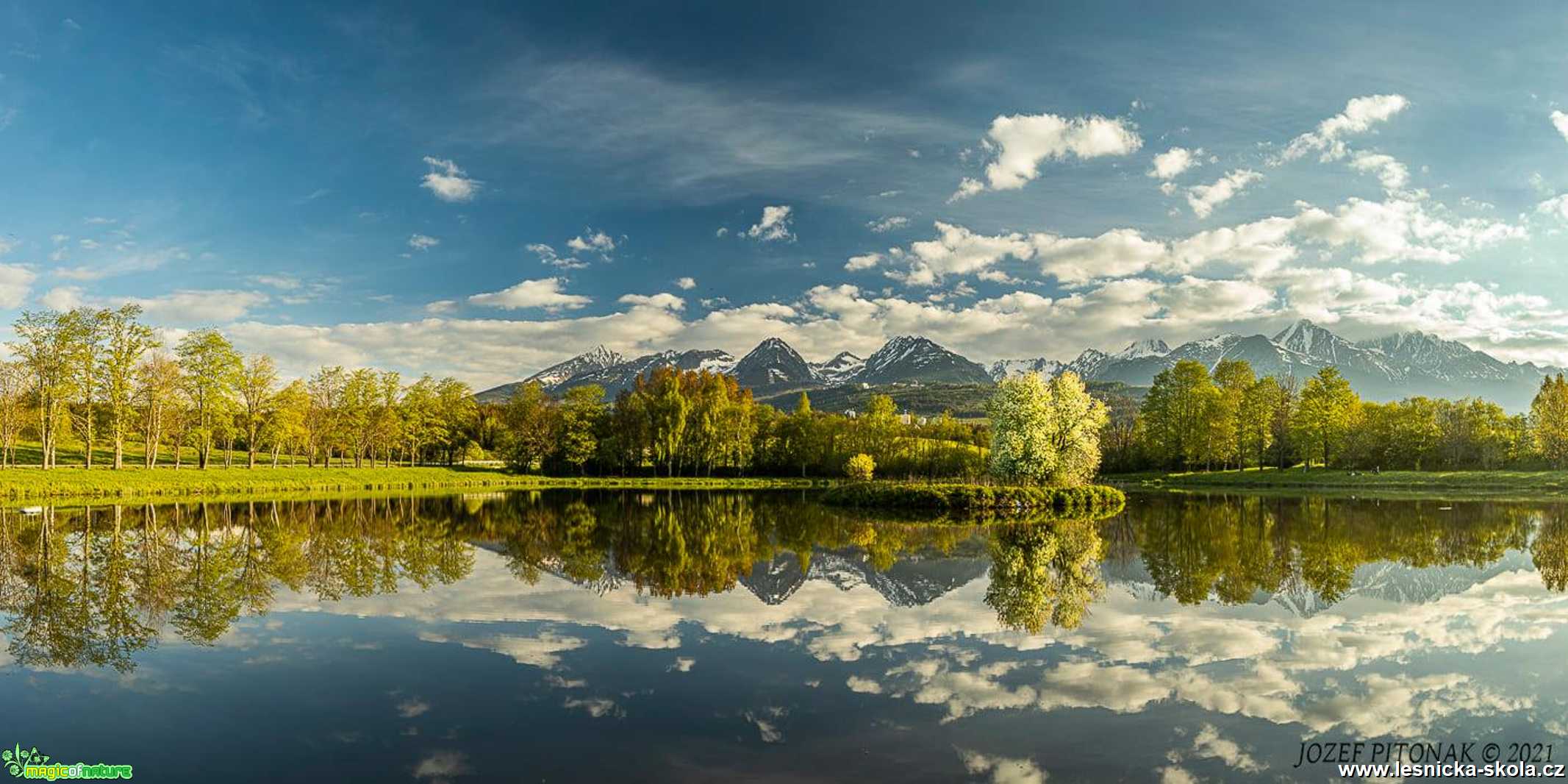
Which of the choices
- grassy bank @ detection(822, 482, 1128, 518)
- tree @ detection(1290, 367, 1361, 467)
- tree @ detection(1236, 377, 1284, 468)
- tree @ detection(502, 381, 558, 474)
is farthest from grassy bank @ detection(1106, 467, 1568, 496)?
tree @ detection(502, 381, 558, 474)

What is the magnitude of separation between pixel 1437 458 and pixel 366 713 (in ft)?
334

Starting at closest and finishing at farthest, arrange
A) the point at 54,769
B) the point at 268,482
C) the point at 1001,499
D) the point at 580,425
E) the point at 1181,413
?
the point at 54,769, the point at 1001,499, the point at 268,482, the point at 1181,413, the point at 580,425

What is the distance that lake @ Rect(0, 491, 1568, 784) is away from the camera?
9305mm

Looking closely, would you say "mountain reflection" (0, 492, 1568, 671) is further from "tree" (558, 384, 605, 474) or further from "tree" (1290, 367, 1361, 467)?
"tree" (558, 384, 605, 474)

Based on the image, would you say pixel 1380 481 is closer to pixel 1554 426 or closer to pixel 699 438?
pixel 1554 426

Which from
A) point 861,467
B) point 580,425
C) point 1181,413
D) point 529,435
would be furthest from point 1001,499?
point 529,435

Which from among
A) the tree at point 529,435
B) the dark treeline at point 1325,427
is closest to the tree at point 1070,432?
the dark treeline at point 1325,427

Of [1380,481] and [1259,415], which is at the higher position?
[1259,415]

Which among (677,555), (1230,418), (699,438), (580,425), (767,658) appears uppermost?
(1230,418)

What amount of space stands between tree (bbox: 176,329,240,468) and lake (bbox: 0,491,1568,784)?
40.8m

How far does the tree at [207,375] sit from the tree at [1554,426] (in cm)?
12145

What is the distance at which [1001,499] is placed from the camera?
46.6m

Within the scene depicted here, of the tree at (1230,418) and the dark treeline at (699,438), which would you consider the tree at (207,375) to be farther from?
the tree at (1230,418)

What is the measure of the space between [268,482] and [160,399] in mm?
11665
